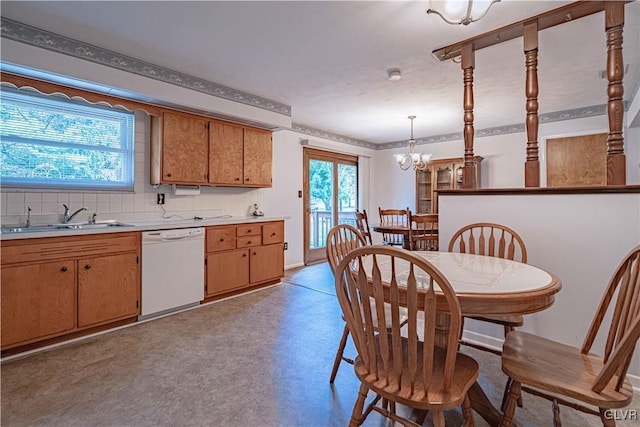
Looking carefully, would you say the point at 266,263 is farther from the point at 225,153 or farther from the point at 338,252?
the point at 338,252

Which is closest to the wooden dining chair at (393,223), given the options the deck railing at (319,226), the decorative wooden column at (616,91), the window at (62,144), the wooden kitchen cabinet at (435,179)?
the wooden kitchen cabinet at (435,179)

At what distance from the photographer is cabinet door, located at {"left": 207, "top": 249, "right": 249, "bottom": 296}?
3414mm

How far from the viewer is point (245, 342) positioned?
2.49 m

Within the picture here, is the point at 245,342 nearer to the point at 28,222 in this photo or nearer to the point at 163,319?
the point at 163,319

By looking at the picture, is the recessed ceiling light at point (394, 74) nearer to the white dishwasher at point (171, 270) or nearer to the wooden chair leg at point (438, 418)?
the white dishwasher at point (171, 270)

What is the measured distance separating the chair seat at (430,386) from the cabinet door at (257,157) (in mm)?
3193

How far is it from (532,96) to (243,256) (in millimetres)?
3156

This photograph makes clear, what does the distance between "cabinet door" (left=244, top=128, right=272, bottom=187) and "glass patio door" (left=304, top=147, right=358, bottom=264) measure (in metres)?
1.18

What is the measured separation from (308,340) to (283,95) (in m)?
2.82

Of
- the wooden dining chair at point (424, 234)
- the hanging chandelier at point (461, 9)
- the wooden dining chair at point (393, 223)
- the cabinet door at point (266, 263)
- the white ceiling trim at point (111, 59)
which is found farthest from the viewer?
the wooden dining chair at point (393, 223)


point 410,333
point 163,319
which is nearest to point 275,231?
point 163,319

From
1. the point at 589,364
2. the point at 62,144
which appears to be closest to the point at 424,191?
the point at 589,364

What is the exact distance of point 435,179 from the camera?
580cm

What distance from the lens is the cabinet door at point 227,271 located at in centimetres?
341
